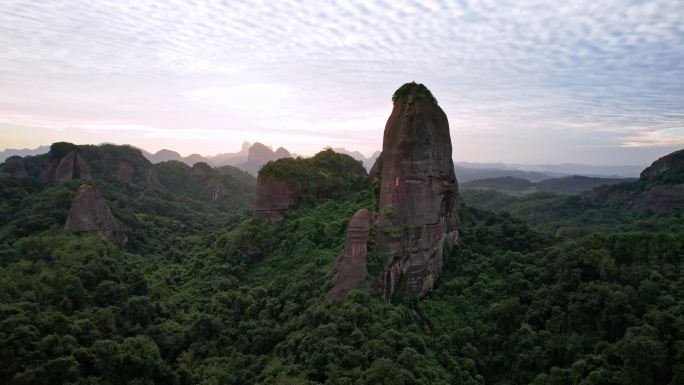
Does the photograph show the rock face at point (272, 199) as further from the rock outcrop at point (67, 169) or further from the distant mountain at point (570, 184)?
the distant mountain at point (570, 184)

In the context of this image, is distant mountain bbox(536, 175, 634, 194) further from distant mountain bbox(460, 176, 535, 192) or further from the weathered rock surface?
the weathered rock surface

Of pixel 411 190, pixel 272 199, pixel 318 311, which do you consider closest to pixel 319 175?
pixel 272 199

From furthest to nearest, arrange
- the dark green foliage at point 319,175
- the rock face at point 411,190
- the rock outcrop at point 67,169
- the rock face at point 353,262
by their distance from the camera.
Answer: the rock outcrop at point 67,169, the dark green foliage at point 319,175, the rock face at point 411,190, the rock face at point 353,262

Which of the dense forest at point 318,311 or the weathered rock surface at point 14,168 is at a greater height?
the weathered rock surface at point 14,168

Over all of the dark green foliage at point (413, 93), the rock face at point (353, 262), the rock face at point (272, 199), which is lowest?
the rock face at point (353, 262)

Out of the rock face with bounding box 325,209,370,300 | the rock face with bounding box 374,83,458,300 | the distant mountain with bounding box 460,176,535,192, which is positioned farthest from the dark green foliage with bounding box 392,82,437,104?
the distant mountain with bounding box 460,176,535,192

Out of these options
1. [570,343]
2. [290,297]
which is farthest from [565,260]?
[290,297]

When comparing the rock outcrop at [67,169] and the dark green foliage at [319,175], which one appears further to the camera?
the rock outcrop at [67,169]

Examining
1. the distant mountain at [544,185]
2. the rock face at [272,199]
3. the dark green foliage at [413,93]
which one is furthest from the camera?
the distant mountain at [544,185]

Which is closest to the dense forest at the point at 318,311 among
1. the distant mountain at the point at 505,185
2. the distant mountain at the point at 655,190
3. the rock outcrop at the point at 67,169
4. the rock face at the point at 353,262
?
the rock face at the point at 353,262
